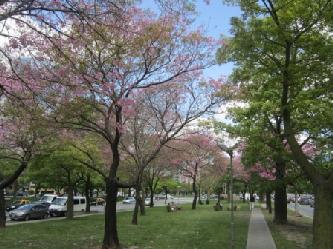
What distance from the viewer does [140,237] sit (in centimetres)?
2242

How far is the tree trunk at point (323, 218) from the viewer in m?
13.0

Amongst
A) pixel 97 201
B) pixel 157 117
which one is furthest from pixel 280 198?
pixel 97 201

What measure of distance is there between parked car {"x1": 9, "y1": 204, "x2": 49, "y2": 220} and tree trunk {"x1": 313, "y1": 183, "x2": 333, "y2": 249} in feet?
105

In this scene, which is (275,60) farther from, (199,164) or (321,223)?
(199,164)

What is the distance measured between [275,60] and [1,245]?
1218 cm

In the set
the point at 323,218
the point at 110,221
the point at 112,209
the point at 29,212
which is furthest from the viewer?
the point at 29,212

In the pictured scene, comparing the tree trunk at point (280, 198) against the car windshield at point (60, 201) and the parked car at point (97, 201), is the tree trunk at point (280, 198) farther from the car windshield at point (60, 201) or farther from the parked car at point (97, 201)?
the parked car at point (97, 201)

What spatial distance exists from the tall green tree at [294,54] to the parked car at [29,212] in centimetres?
2909

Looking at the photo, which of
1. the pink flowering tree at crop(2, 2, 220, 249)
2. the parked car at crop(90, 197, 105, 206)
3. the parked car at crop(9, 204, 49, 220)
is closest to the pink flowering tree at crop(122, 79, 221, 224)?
the pink flowering tree at crop(2, 2, 220, 249)

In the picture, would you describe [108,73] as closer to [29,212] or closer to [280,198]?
[280,198]

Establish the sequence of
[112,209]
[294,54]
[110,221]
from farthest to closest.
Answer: [112,209] < [110,221] < [294,54]

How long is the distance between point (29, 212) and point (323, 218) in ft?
107

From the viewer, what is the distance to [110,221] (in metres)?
18.3

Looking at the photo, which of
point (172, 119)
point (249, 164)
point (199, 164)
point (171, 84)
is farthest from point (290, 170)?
point (199, 164)
